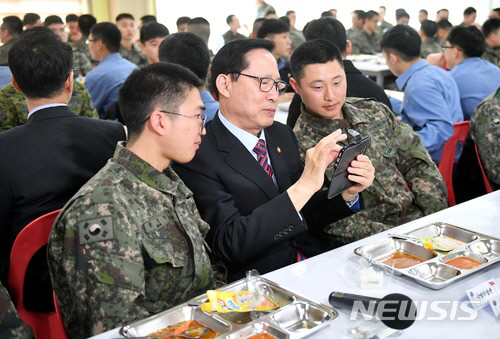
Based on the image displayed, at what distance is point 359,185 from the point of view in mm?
2029

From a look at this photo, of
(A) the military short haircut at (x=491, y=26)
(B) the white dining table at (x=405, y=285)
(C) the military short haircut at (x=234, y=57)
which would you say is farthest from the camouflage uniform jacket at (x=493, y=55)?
(C) the military short haircut at (x=234, y=57)

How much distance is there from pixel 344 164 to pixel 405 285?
1.65ft

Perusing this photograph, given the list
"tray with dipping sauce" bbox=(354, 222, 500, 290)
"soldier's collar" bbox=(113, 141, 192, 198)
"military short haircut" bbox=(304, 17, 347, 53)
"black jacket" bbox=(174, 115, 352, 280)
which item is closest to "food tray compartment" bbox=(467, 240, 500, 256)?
"tray with dipping sauce" bbox=(354, 222, 500, 290)

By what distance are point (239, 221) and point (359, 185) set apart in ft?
1.55

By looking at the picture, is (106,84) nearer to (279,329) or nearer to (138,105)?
(138,105)

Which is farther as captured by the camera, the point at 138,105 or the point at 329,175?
the point at 329,175

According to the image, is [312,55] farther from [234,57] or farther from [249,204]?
[249,204]

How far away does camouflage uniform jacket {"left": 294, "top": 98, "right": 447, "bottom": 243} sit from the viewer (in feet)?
7.90

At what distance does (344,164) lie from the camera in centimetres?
188

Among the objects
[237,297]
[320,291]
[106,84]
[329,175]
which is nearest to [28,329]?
[237,297]

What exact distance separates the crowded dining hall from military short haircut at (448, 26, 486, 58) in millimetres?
1418

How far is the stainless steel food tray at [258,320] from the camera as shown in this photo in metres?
1.29

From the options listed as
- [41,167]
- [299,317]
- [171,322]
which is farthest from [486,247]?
[41,167]

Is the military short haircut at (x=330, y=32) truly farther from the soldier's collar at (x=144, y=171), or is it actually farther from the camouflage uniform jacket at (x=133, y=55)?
the camouflage uniform jacket at (x=133, y=55)
